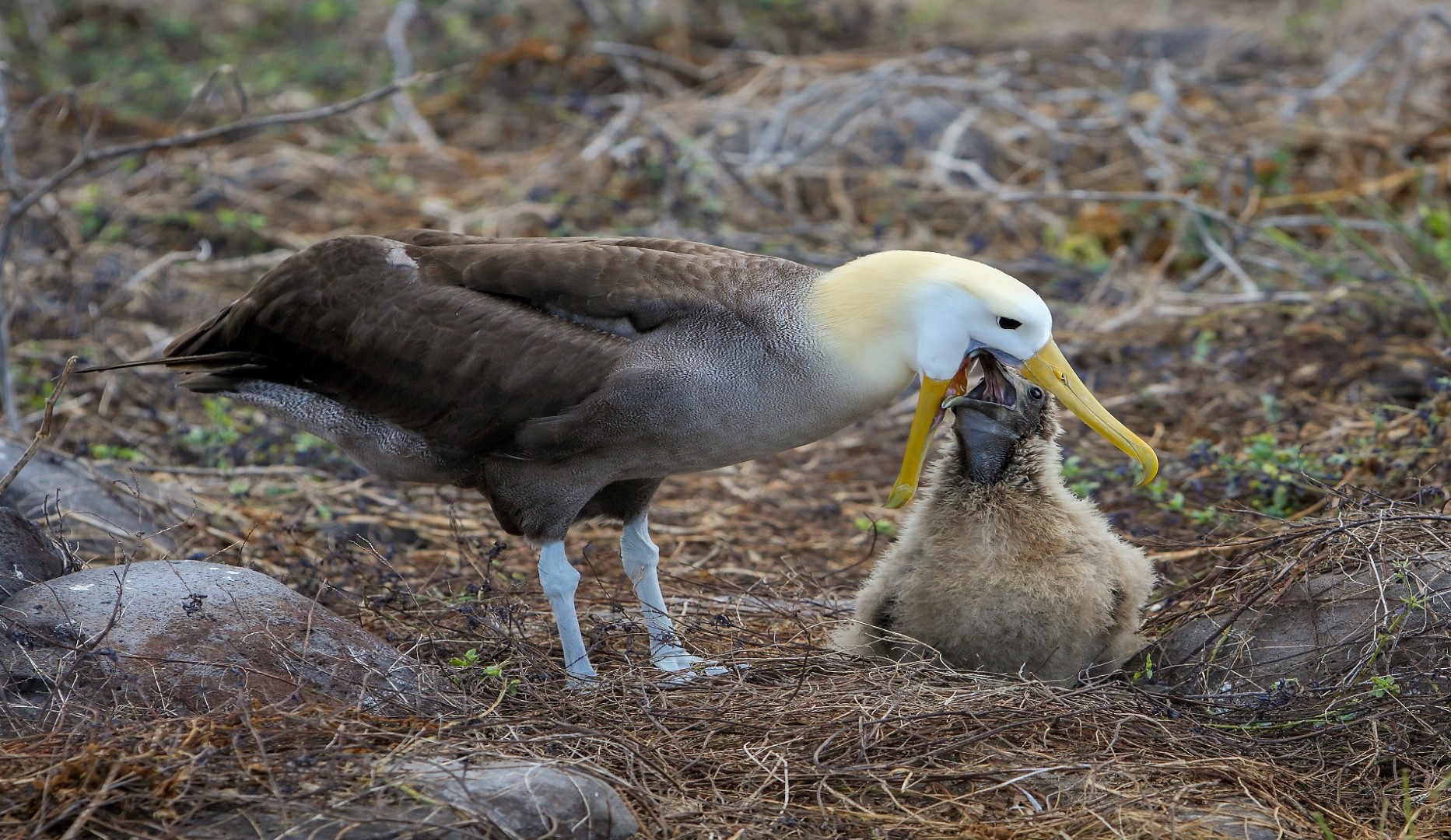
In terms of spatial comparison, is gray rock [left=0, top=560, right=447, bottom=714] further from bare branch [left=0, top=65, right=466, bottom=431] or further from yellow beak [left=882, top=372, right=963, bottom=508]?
bare branch [left=0, top=65, right=466, bottom=431]

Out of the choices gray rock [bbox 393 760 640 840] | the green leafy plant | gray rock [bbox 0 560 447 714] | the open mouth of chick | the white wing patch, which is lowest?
the green leafy plant

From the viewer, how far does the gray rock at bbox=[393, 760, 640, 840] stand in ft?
10.2

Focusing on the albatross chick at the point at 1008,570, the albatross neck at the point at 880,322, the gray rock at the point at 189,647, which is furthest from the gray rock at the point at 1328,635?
the gray rock at the point at 189,647

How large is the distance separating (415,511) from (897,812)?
324cm

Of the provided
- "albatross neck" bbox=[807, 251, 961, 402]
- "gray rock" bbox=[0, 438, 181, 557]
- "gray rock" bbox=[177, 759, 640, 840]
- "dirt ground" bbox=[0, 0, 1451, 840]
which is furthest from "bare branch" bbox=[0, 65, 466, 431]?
"gray rock" bbox=[177, 759, 640, 840]

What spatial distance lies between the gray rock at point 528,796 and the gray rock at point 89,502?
2.18 meters

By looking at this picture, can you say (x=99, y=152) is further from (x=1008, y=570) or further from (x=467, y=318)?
(x=1008, y=570)

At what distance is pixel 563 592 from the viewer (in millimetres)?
4551

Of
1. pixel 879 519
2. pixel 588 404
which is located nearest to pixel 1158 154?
pixel 879 519

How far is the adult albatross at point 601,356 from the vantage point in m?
4.20

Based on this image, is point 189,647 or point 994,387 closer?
point 189,647

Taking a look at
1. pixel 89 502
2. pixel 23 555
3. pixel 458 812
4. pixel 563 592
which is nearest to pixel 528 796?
pixel 458 812

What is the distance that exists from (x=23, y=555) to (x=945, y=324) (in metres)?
2.65

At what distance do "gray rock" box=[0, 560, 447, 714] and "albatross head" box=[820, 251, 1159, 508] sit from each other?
155 centimetres
